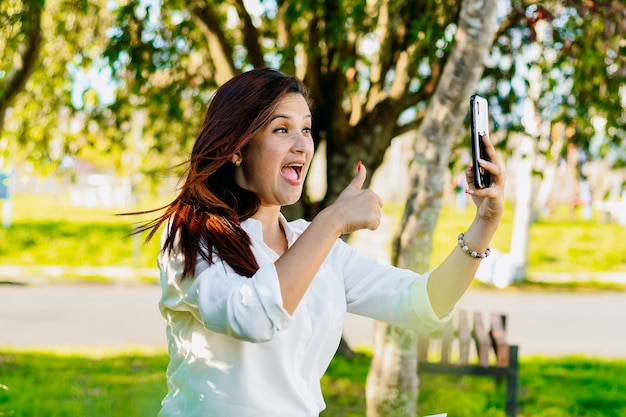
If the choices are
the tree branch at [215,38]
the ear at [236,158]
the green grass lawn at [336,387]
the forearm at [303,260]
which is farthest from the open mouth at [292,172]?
the tree branch at [215,38]

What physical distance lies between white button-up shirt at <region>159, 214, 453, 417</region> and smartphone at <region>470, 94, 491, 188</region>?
0.36 metres

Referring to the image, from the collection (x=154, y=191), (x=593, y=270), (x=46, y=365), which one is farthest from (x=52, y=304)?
(x=593, y=270)

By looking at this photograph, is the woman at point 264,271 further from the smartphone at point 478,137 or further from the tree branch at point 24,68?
the tree branch at point 24,68

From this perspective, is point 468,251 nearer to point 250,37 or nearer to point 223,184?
point 223,184

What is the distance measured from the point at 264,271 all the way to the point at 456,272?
620 millimetres

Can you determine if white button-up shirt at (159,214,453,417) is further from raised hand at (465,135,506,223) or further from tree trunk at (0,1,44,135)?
tree trunk at (0,1,44,135)

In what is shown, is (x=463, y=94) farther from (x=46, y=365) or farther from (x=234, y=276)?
(x=46, y=365)

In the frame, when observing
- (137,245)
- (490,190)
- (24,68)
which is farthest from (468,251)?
(137,245)

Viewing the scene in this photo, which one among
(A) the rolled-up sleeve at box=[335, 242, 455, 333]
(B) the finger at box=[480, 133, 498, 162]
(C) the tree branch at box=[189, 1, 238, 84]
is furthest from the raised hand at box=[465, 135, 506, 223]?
(C) the tree branch at box=[189, 1, 238, 84]

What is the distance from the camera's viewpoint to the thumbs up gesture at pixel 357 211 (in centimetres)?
192

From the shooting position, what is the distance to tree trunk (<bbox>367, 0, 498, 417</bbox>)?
458cm

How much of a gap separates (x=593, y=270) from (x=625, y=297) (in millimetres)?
2968

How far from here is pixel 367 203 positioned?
6.37 feet

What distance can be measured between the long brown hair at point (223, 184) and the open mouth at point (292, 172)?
3.9 inches
